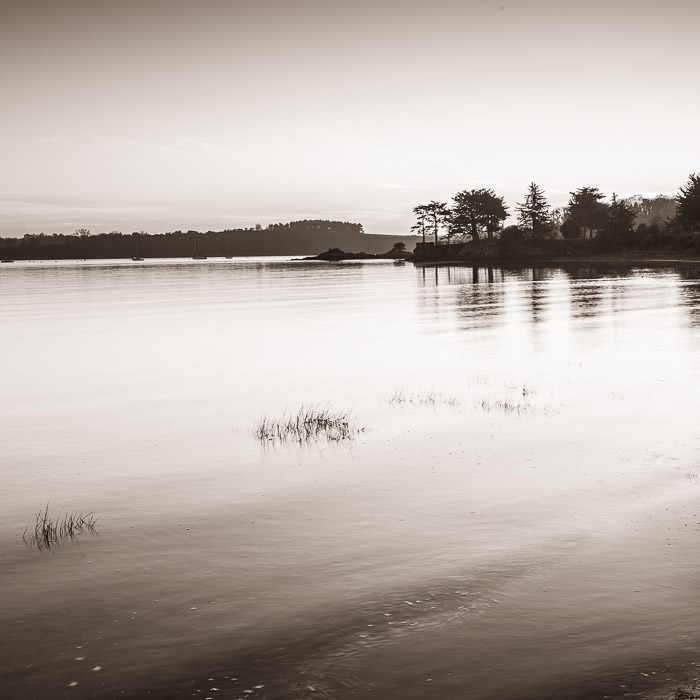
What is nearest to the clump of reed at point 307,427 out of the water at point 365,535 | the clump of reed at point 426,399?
the water at point 365,535

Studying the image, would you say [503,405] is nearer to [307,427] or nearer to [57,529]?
[307,427]

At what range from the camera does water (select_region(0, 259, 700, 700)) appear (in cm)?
789

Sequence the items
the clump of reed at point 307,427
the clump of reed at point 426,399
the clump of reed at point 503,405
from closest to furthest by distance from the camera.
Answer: the clump of reed at point 307,427 < the clump of reed at point 503,405 < the clump of reed at point 426,399

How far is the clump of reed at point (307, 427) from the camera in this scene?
1923 cm

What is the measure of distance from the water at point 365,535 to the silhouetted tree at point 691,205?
11718 centimetres

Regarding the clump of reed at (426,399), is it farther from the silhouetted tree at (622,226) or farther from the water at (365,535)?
the silhouetted tree at (622,226)

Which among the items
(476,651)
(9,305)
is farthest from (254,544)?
(9,305)

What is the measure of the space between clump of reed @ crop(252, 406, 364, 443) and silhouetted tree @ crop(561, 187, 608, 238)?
16860 cm

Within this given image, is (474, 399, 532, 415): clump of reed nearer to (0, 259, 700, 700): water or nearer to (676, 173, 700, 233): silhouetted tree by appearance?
(0, 259, 700, 700): water

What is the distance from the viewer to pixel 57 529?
12.5 meters

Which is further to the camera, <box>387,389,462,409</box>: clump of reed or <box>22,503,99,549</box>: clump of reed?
<box>387,389,462,409</box>: clump of reed

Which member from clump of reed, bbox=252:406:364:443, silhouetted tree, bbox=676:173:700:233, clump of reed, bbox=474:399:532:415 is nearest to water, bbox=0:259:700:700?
clump of reed, bbox=474:399:532:415

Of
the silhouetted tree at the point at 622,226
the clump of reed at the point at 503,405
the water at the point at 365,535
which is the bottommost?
the water at the point at 365,535

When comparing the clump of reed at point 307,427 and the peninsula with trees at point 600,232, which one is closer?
the clump of reed at point 307,427
